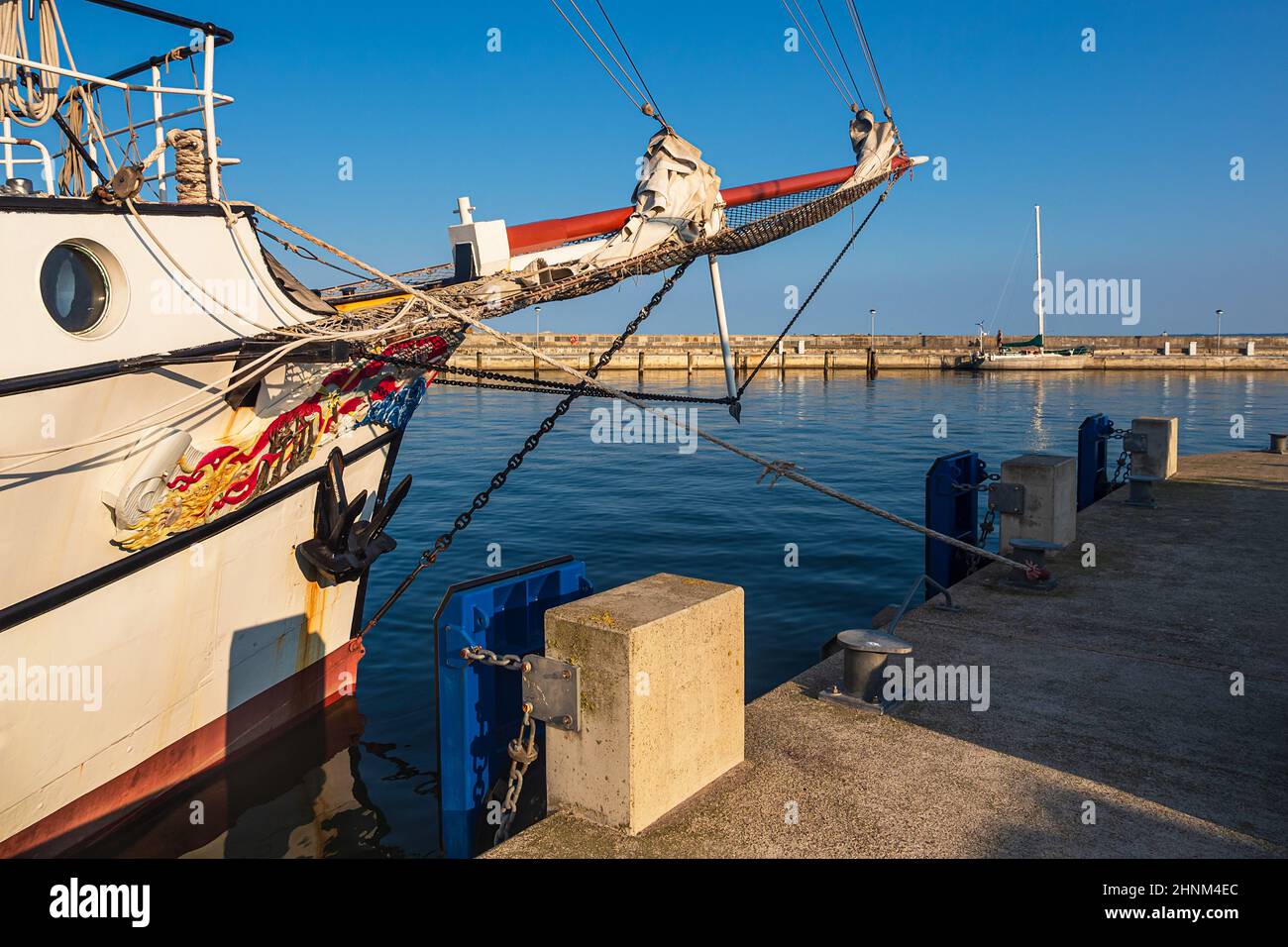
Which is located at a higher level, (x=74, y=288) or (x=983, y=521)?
(x=74, y=288)

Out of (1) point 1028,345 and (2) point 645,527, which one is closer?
(2) point 645,527

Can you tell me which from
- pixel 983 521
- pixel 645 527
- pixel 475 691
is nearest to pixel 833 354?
pixel 645 527

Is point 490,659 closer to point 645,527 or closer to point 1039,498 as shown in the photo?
point 1039,498

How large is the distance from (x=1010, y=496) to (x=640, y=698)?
6.58 metres

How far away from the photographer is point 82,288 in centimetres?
588

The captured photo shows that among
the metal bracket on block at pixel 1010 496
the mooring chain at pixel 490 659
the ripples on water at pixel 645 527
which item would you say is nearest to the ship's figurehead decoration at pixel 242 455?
the ripples on water at pixel 645 527

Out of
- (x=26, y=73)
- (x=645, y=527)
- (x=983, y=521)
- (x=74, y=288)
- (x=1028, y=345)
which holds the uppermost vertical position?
(x=1028, y=345)

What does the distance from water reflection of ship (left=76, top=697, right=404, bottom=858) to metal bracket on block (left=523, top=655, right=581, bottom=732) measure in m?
3.22

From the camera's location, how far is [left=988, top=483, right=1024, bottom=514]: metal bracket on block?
948 centimetres

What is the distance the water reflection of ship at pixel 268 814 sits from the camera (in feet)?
22.1

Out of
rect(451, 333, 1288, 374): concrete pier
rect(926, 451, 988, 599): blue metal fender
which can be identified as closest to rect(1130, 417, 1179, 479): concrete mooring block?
rect(926, 451, 988, 599): blue metal fender

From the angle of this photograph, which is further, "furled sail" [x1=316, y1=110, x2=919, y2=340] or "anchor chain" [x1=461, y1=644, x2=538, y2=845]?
"furled sail" [x1=316, y1=110, x2=919, y2=340]

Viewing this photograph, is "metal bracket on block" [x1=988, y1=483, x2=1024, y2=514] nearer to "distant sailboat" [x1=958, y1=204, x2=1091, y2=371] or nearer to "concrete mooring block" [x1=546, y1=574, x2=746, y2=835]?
"concrete mooring block" [x1=546, y1=574, x2=746, y2=835]
